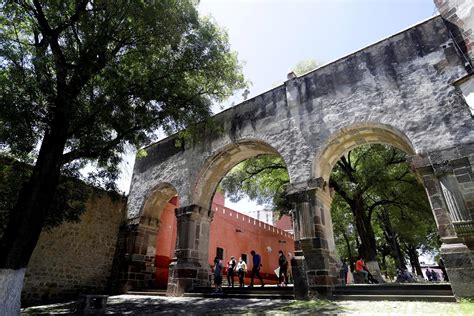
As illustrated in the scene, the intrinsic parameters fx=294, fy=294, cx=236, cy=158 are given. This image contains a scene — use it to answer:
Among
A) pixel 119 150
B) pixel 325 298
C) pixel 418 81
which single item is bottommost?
pixel 325 298

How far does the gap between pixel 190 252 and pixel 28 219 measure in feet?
16.3

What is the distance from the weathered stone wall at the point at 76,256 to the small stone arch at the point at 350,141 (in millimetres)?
6240

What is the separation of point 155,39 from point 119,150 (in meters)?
2.95

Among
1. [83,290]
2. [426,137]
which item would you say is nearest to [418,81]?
[426,137]

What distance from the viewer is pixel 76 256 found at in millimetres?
10180

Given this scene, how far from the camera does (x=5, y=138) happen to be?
19.8 ft

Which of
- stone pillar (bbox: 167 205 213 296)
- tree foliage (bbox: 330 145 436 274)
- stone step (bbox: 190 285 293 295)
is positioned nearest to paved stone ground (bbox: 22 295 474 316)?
stone step (bbox: 190 285 293 295)

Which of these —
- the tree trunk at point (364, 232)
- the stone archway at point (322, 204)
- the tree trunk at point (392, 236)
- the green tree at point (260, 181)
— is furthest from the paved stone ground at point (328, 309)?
the tree trunk at point (392, 236)

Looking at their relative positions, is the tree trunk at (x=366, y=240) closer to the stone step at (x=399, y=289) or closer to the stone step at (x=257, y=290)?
the stone step at (x=257, y=290)

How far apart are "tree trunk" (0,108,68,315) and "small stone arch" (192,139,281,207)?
15.7ft

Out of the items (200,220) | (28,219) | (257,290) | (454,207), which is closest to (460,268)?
(454,207)

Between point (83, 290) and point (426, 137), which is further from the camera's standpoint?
point (83, 290)

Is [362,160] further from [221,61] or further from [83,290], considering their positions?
[83,290]

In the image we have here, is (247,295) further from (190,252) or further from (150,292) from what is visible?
(150,292)
